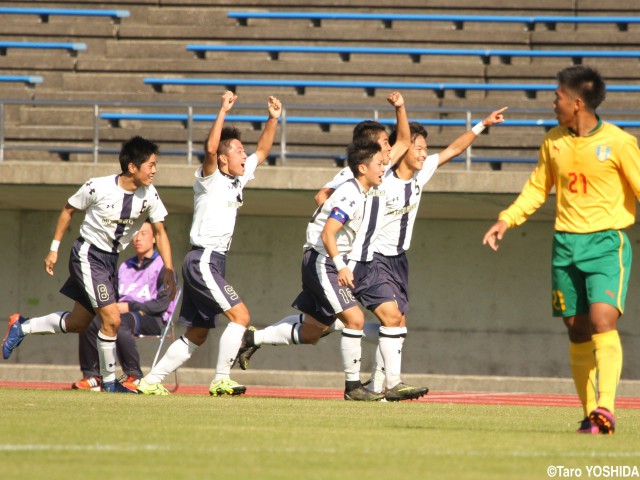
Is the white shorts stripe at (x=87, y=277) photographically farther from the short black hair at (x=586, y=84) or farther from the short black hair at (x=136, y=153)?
the short black hair at (x=586, y=84)

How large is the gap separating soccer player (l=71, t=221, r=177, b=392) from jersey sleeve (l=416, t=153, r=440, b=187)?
299cm

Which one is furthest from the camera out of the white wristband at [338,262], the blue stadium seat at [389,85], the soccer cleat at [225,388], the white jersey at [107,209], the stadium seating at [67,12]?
the stadium seating at [67,12]

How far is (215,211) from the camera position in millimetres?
10578

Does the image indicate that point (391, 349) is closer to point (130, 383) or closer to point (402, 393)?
point (402, 393)

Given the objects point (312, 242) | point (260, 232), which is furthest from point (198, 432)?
point (260, 232)

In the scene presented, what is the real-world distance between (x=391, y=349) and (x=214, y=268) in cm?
160

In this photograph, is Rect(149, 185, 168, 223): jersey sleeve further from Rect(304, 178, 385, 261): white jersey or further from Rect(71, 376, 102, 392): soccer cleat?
Rect(71, 376, 102, 392): soccer cleat

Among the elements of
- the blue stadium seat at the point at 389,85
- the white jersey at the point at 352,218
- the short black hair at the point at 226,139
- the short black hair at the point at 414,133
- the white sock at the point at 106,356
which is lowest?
the white sock at the point at 106,356

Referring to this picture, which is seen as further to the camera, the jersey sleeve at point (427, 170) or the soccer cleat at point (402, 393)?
the jersey sleeve at point (427, 170)

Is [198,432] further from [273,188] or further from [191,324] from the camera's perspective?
[273,188]

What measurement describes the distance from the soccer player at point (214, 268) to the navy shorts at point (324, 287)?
0.61m

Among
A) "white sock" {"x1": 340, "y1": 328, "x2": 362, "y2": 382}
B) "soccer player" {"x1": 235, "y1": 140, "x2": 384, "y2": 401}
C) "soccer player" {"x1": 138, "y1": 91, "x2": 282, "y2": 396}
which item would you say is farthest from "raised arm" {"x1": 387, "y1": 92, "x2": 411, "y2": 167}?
"white sock" {"x1": 340, "y1": 328, "x2": 362, "y2": 382}

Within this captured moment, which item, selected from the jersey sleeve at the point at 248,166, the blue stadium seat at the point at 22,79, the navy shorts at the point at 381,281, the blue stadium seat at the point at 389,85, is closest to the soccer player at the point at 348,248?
the navy shorts at the point at 381,281

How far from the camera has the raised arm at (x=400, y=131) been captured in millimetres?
10530
